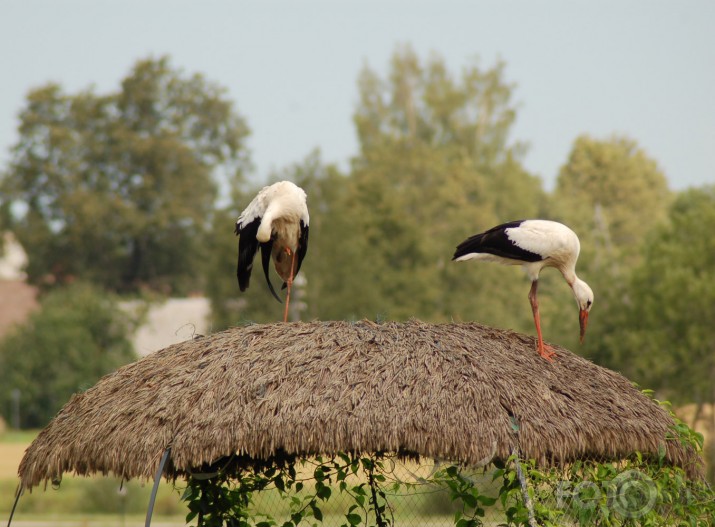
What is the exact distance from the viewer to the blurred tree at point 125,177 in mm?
54500

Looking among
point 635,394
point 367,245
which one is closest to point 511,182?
point 367,245

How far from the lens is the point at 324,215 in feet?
130

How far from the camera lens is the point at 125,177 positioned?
55.5m

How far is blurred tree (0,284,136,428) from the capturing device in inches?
1869

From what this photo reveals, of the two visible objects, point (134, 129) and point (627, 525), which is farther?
point (134, 129)

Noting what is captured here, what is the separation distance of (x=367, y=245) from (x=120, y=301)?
1535 centimetres

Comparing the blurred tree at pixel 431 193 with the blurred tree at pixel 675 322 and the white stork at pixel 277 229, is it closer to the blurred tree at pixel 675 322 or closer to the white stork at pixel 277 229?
the blurred tree at pixel 675 322

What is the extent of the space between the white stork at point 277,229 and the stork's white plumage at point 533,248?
1.88m

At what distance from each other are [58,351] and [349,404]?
41.1 meters

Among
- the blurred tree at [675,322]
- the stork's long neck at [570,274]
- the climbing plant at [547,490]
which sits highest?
the blurred tree at [675,322]

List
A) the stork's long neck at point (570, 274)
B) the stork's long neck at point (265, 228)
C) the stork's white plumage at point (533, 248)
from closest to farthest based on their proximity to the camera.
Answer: the stork's white plumage at point (533, 248) → the stork's long neck at point (570, 274) → the stork's long neck at point (265, 228)

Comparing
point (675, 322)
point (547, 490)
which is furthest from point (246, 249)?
point (675, 322)

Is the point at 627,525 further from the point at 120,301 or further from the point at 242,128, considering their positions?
the point at 242,128

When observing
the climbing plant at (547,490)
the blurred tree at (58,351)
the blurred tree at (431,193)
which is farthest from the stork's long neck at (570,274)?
the blurred tree at (58,351)
